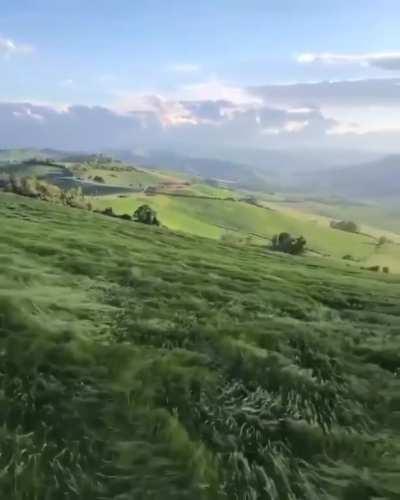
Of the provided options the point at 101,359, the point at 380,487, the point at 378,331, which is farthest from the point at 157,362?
the point at 378,331

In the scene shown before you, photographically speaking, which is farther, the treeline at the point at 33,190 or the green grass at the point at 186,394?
the treeline at the point at 33,190

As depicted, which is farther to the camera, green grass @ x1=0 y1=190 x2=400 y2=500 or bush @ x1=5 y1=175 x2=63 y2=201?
bush @ x1=5 y1=175 x2=63 y2=201

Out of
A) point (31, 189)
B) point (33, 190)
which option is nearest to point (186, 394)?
point (33, 190)

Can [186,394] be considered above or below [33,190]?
above

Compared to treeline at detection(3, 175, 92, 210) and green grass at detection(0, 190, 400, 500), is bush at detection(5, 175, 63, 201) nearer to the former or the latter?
treeline at detection(3, 175, 92, 210)

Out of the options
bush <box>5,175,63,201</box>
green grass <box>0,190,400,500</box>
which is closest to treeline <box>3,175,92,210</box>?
bush <box>5,175,63,201</box>

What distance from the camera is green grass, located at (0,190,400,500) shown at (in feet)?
36.4

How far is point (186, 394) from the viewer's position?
45.2ft

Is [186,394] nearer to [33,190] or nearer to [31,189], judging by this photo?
[33,190]

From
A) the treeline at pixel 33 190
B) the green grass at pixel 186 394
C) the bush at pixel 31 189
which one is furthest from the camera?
the bush at pixel 31 189

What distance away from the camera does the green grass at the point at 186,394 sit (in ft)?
36.4

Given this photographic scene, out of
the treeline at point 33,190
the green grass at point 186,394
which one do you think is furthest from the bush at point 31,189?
the green grass at point 186,394

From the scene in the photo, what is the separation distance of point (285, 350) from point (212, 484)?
22.5ft

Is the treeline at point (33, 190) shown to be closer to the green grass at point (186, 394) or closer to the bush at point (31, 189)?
the bush at point (31, 189)
